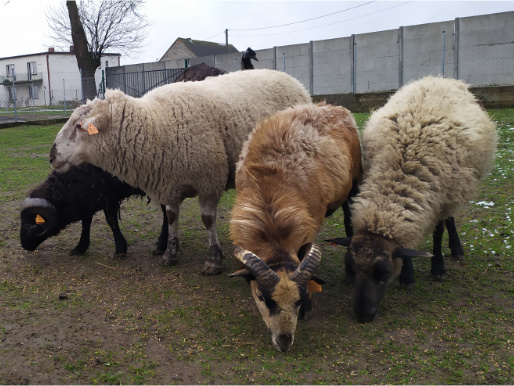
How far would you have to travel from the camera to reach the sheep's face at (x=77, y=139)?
204 inches

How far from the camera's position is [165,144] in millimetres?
5191

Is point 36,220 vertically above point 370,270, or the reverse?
point 36,220

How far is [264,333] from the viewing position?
13.1ft

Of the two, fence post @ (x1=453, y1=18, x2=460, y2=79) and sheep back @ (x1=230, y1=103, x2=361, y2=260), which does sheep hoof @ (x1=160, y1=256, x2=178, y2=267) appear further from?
fence post @ (x1=453, y1=18, x2=460, y2=79)

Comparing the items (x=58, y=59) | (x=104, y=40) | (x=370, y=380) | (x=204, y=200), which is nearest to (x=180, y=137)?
(x=204, y=200)

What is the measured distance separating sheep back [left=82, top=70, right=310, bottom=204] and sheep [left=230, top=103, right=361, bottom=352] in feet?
2.40

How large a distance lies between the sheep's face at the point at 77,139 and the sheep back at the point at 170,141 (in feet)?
0.10

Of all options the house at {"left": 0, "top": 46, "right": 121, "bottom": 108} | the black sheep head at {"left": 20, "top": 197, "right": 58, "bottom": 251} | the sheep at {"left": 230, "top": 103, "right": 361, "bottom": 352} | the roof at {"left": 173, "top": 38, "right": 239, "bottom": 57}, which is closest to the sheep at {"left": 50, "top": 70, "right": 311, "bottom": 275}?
the black sheep head at {"left": 20, "top": 197, "right": 58, "bottom": 251}

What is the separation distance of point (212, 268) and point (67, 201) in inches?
77.9

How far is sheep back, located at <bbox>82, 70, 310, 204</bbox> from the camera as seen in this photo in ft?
17.0

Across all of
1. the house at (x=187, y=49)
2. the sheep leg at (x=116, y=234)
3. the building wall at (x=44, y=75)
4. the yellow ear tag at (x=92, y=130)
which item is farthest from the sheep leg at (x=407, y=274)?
the house at (x=187, y=49)

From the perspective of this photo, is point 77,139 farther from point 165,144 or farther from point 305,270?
point 305,270

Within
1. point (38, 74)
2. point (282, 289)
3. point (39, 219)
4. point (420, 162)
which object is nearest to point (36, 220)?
point (39, 219)

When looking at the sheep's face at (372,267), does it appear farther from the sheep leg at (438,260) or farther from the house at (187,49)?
the house at (187,49)
